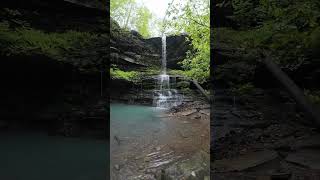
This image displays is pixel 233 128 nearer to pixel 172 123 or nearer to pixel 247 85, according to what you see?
pixel 247 85

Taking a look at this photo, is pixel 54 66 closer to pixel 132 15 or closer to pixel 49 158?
pixel 49 158

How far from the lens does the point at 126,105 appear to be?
4.08m

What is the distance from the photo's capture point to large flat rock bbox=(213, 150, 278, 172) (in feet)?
10.4

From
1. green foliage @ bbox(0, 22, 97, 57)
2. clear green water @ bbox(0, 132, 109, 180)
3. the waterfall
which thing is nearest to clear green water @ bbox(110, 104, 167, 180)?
clear green water @ bbox(0, 132, 109, 180)

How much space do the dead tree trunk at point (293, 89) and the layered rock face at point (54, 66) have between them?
1.78 m

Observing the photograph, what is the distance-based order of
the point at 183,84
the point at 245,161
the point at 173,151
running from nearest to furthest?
the point at 245,161 → the point at 173,151 → the point at 183,84

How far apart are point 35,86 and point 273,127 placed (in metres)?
2.50

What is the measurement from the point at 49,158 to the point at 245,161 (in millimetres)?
1988

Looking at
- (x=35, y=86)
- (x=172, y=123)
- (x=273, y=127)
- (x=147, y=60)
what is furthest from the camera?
(x=147, y=60)

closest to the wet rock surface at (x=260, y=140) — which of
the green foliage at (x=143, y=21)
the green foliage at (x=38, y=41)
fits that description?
the green foliage at (x=143, y=21)

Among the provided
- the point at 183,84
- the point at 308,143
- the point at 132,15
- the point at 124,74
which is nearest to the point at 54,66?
the point at 124,74

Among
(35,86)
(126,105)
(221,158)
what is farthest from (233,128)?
(35,86)

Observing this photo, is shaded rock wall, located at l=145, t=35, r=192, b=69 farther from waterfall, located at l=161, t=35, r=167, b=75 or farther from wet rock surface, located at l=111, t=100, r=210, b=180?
wet rock surface, located at l=111, t=100, r=210, b=180

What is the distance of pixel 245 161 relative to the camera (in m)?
3.22
